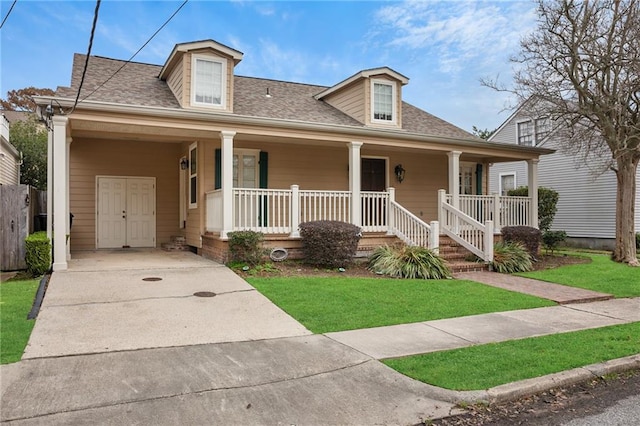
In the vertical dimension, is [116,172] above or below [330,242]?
above

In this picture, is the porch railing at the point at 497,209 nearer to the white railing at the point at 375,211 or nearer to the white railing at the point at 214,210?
the white railing at the point at 375,211

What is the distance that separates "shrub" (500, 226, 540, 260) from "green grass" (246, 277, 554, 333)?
4145 mm

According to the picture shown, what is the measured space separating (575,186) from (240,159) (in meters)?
15.9

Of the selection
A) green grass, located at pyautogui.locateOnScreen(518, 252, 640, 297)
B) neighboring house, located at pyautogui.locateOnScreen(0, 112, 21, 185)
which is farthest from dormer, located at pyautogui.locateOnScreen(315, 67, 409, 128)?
neighboring house, located at pyautogui.locateOnScreen(0, 112, 21, 185)

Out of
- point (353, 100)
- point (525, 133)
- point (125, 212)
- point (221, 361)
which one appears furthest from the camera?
point (525, 133)

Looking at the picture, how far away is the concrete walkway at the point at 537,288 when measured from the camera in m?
8.12

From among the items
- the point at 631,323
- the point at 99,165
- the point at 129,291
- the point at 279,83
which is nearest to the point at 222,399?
the point at 129,291

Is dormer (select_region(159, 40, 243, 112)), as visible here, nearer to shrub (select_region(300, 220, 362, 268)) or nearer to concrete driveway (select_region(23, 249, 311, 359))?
shrub (select_region(300, 220, 362, 268))

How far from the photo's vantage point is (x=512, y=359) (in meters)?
4.68

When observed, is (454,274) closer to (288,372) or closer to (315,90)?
(288,372)

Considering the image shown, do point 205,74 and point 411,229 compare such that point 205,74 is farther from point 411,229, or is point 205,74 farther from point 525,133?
point 525,133

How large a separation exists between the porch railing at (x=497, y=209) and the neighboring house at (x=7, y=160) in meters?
13.5

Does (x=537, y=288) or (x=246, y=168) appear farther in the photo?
(x=246, y=168)

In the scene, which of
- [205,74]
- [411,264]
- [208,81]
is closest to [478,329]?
[411,264]
